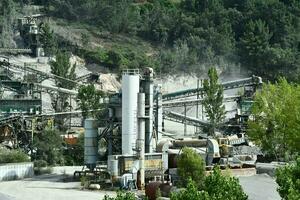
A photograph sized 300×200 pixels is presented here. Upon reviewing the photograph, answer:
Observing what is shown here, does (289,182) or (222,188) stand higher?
(289,182)

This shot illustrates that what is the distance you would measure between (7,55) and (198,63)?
26.2 metres

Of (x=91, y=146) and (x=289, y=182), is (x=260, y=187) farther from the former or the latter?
(x=91, y=146)

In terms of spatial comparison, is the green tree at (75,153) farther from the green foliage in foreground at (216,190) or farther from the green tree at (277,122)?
the green foliage in foreground at (216,190)

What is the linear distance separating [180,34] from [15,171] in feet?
189

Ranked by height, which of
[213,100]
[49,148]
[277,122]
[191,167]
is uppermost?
[213,100]

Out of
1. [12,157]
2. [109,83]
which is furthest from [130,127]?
[109,83]

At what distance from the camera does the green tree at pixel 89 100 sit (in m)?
71.8

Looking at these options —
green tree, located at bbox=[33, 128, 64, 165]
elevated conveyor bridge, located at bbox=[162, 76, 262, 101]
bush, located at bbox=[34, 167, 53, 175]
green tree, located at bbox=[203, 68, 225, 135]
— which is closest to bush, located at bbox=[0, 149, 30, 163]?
bush, located at bbox=[34, 167, 53, 175]

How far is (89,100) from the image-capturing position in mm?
72500

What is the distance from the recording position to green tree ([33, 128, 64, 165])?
218 feet

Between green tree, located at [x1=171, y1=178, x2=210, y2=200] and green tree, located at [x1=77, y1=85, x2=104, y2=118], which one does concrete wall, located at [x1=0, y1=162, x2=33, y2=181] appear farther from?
green tree, located at [x1=171, y1=178, x2=210, y2=200]

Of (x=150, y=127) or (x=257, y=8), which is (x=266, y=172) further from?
(x=257, y=8)

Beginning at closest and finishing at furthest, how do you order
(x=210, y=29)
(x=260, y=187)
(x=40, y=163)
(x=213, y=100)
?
1. (x=260, y=187)
2. (x=40, y=163)
3. (x=213, y=100)
4. (x=210, y=29)

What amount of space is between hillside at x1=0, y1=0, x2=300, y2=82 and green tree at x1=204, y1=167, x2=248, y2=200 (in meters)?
65.2
